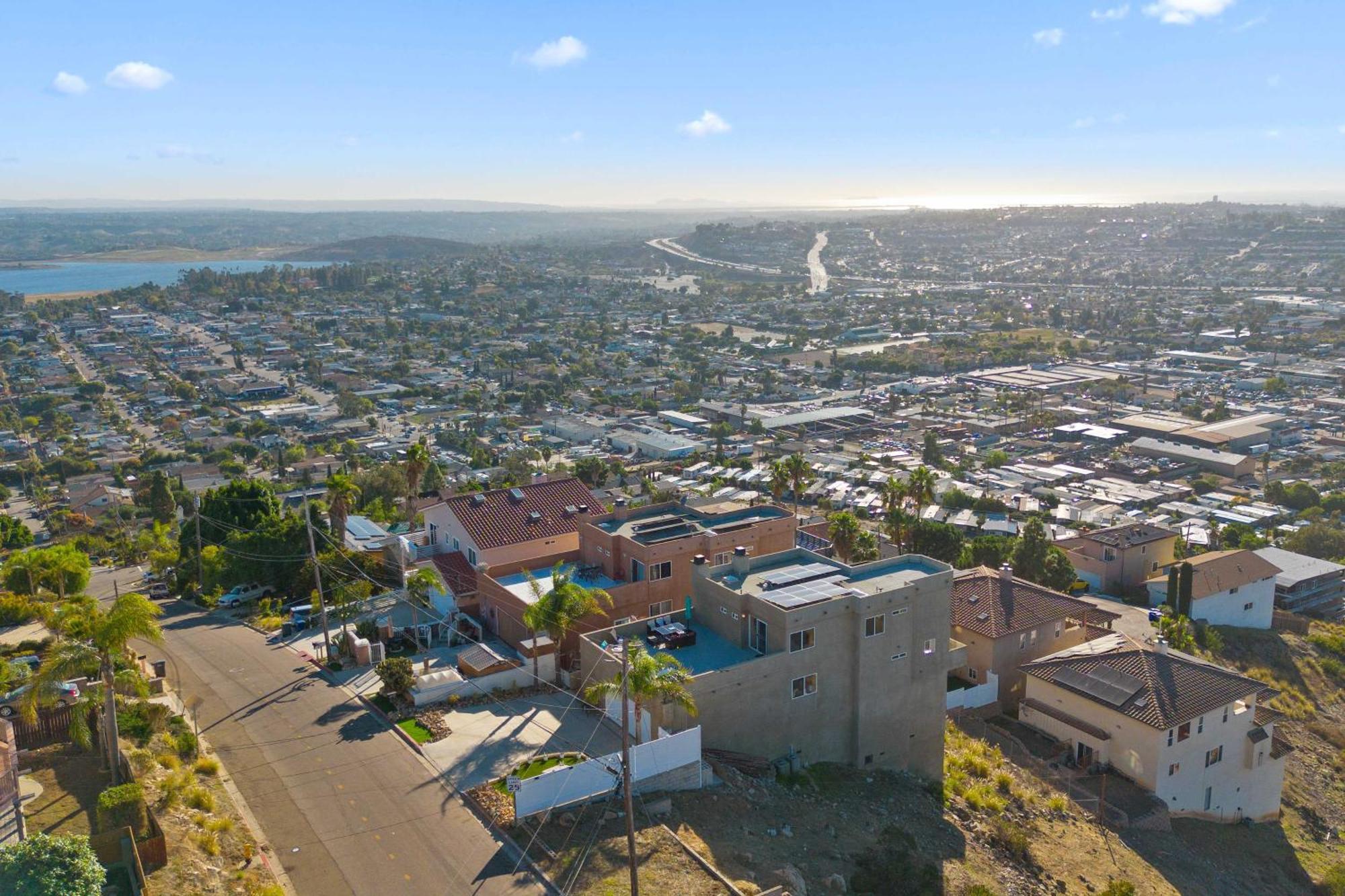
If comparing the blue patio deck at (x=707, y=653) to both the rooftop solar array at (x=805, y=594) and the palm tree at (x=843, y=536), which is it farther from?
the palm tree at (x=843, y=536)

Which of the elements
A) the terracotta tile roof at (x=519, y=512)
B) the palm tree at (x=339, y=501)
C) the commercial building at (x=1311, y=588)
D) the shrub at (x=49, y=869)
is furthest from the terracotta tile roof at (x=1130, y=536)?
the shrub at (x=49, y=869)

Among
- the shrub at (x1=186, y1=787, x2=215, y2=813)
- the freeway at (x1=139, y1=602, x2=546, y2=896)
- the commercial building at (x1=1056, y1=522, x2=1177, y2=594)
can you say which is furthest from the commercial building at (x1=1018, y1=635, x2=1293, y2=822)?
the shrub at (x1=186, y1=787, x2=215, y2=813)

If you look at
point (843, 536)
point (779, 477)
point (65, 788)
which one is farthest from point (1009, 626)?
point (65, 788)

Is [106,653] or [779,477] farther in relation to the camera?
[779,477]

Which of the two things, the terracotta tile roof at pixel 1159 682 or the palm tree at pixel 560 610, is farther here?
the terracotta tile roof at pixel 1159 682

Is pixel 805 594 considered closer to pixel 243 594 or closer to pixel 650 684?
pixel 650 684

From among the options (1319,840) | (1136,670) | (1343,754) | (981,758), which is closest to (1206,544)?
(1343,754)

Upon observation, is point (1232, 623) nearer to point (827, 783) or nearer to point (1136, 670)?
point (1136, 670)
